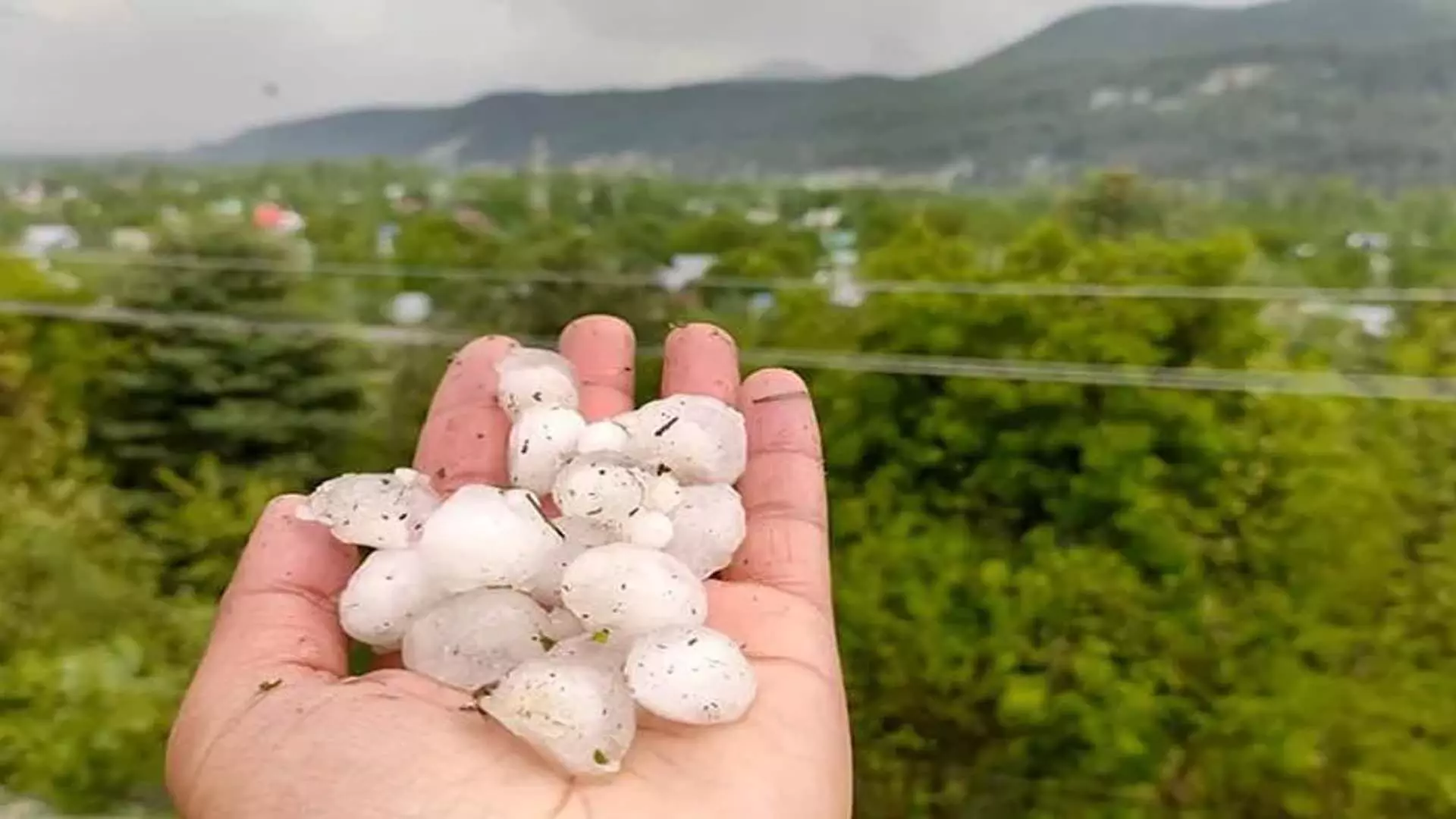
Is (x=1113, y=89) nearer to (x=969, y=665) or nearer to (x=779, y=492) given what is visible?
(x=969, y=665)

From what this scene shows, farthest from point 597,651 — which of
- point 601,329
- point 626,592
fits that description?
point 601,329

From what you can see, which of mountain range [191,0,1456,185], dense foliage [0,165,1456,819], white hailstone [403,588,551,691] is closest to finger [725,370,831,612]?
white hailstone [403,588,551,691]

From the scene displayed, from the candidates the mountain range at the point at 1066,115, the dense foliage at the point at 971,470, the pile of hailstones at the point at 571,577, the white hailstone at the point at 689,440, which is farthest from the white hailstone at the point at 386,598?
the mountain range at the point at 1066,115

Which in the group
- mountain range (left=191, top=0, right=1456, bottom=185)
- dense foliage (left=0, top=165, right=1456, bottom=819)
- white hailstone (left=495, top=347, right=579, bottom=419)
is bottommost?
dense foliage (left=0, top=165, right=1456, bottom=819)

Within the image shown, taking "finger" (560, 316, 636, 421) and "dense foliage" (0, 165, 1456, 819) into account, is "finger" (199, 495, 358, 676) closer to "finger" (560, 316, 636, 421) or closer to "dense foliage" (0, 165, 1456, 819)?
"finger" (560, 316, 636, 421)

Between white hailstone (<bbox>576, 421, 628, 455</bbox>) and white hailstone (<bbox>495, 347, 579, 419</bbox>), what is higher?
white hailstone (<bbox>495, 347, 579, 419</bbox>)

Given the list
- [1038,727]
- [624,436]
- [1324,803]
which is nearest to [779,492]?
[624,436]
